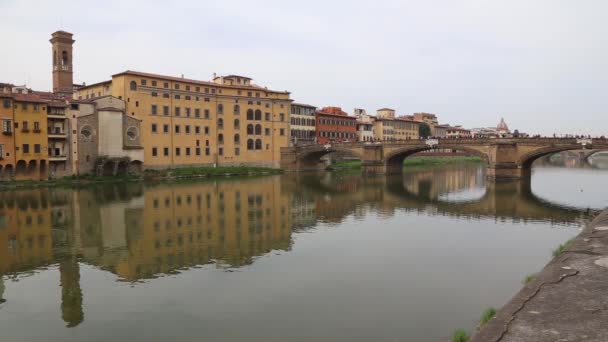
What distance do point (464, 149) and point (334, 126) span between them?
4170cm

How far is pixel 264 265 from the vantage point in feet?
70.2

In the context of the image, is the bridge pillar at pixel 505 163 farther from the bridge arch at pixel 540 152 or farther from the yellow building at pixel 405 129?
the yellow building at pixel 405 129

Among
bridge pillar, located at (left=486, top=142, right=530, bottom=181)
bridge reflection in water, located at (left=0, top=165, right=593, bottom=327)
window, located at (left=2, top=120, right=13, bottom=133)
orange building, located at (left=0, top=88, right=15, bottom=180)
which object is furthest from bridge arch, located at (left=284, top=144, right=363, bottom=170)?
window, located at (left=2, top=120, right=13, bottom=133)

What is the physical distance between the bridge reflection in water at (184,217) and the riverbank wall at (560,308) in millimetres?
12787

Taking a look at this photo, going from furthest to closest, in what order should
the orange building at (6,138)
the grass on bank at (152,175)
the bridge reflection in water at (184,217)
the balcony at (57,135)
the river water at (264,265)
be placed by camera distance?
the balcony at (57,135)
the grass on bank at (152,175)
the orange building at (6,138)
the bridge reflection in water at (184,217)
the river water at (264,265)

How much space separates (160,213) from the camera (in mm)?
36844

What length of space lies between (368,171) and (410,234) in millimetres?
51177

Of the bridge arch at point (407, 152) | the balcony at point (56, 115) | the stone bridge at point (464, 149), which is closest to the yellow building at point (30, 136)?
the balcony at point (56, 115)

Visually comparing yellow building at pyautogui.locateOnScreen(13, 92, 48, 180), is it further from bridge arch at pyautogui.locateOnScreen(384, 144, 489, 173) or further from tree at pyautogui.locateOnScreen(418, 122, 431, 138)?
tree at pyautogui.locateOnScreen(418, 122, 431, 138)

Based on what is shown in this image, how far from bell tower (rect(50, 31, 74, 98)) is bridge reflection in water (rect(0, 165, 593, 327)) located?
24.3m

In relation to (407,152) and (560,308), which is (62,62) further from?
(560,308)

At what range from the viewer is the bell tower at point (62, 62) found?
71688 mm

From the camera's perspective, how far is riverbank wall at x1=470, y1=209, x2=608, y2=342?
9.91 m

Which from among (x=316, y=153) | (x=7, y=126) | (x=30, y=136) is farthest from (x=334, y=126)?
(x=7, y=126)
